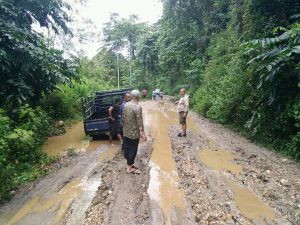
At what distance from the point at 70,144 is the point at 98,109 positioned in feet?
7.29

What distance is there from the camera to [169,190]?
A: 6684 mm

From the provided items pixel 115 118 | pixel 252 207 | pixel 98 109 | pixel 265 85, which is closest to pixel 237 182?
pixel 252 207

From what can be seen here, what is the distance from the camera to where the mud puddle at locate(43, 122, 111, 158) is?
36.6 ft

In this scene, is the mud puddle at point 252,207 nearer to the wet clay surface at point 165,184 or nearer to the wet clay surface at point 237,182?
the wet clay surface at point 237,182

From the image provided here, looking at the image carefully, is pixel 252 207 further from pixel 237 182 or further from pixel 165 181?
pixel 165 181

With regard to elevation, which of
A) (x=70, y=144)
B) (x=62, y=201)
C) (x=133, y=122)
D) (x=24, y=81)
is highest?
(x=24, y=81)

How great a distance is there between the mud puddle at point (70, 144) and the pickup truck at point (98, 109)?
0.43 meters

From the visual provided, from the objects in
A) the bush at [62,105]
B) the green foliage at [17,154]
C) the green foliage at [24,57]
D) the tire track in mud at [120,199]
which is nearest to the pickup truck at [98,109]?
the green foliage at [24,57]

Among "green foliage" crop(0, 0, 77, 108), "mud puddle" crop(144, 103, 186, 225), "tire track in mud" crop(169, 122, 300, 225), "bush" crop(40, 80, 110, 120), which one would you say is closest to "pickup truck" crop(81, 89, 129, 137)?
"green foliage" crop(0, 0, 77, 108)

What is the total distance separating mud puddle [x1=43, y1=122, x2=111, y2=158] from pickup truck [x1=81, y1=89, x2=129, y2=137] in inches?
16.8

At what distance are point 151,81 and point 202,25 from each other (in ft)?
69.9

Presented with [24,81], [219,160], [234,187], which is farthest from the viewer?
[24,81]

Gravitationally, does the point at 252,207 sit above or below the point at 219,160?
above

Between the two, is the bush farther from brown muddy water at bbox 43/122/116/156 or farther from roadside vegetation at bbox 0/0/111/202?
brown muddy water at bbox 43/122/116/156
